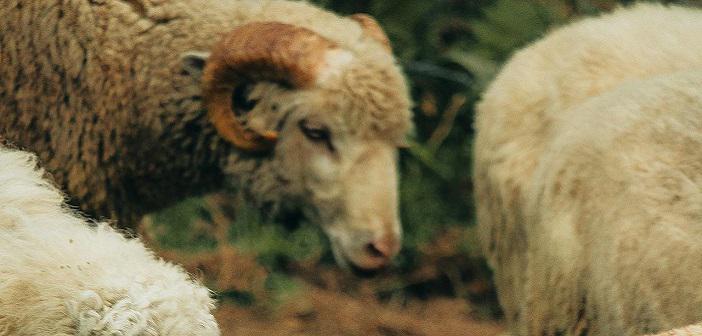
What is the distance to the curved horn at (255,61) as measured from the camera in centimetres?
509

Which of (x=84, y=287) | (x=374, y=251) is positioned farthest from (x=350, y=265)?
(x=84, y=287)

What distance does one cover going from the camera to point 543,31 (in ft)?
27.2

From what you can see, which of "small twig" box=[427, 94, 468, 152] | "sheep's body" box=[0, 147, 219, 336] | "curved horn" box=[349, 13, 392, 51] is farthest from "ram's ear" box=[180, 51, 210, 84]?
"small twig" box=[427, 94, 468, 152]

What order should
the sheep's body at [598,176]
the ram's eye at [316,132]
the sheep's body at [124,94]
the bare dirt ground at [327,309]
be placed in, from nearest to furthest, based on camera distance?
1. the sheep's body at [598,176]
2. the sheep's body at [124,94]
3. the ram's eye at [316,132]
4. the bare dirt ground at [327,309]

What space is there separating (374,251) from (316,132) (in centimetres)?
61

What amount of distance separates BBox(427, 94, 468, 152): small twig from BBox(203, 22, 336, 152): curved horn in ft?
12.3

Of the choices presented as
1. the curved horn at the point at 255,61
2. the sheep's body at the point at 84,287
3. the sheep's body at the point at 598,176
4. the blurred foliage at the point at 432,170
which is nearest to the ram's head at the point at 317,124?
the curved horn at the point at 255,61

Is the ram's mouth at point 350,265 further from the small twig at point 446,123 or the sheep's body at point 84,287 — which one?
the small twig at point 446,123

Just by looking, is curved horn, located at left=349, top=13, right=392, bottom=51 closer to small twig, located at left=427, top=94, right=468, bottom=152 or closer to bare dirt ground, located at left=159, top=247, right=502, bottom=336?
bare dirt ground, located at left=159, top=247, right=502, bottom=336

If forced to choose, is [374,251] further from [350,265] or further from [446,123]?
[446,123]

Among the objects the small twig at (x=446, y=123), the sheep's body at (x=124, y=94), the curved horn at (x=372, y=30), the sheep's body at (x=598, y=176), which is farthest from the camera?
the small twig at (x=446, y=123)

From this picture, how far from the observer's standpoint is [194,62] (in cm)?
514

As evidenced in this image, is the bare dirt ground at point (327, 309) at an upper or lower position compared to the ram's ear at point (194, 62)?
lower

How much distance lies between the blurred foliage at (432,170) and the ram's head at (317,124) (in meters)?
2.35
